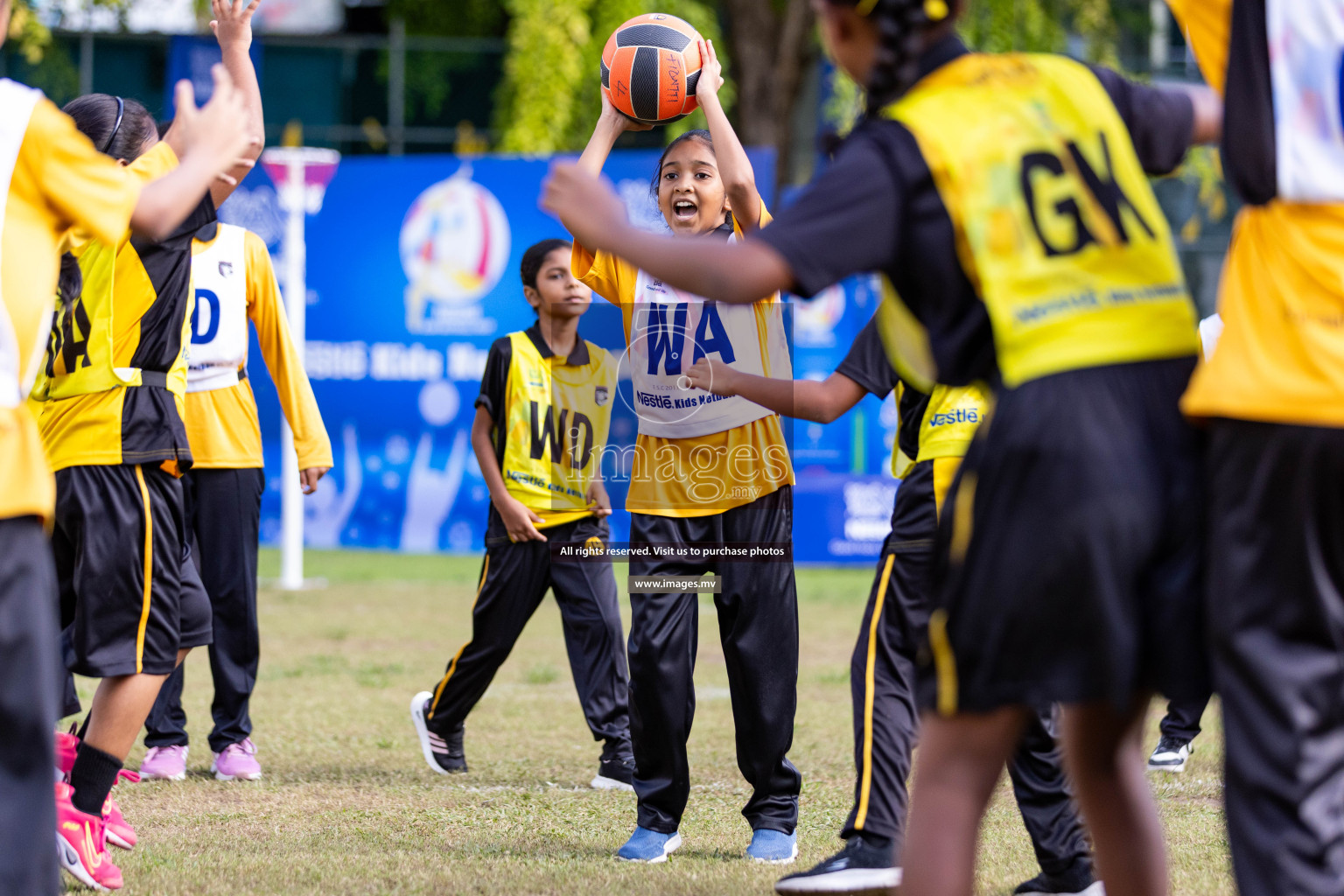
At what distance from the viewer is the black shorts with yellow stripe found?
162 inches

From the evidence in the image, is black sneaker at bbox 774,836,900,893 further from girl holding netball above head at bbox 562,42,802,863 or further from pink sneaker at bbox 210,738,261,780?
pink sneaker at bbox 210,738,261,780

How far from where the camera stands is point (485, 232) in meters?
15.3

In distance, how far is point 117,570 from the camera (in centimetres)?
418

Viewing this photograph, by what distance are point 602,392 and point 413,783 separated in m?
2.02

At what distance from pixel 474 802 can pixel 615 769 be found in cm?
67

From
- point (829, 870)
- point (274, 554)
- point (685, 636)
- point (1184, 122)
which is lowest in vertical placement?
point (274, 554)

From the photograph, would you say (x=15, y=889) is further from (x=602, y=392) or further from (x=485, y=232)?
(x=485, y=232)

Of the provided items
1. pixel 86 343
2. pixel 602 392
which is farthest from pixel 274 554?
pixel 86 343

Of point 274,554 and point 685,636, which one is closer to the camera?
point 685,636

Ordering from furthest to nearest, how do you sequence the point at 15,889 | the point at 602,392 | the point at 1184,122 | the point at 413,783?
the point at 602,392 < the point at 413,783 < the point at 1184,122 < the point at 15,889

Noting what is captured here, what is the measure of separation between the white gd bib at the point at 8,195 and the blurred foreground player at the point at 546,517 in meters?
3.39

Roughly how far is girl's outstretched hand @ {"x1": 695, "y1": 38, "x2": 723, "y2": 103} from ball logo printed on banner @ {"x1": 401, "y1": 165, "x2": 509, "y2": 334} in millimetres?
10832

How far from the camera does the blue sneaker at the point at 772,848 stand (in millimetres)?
Answer: 4320

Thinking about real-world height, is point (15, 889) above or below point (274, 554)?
above
